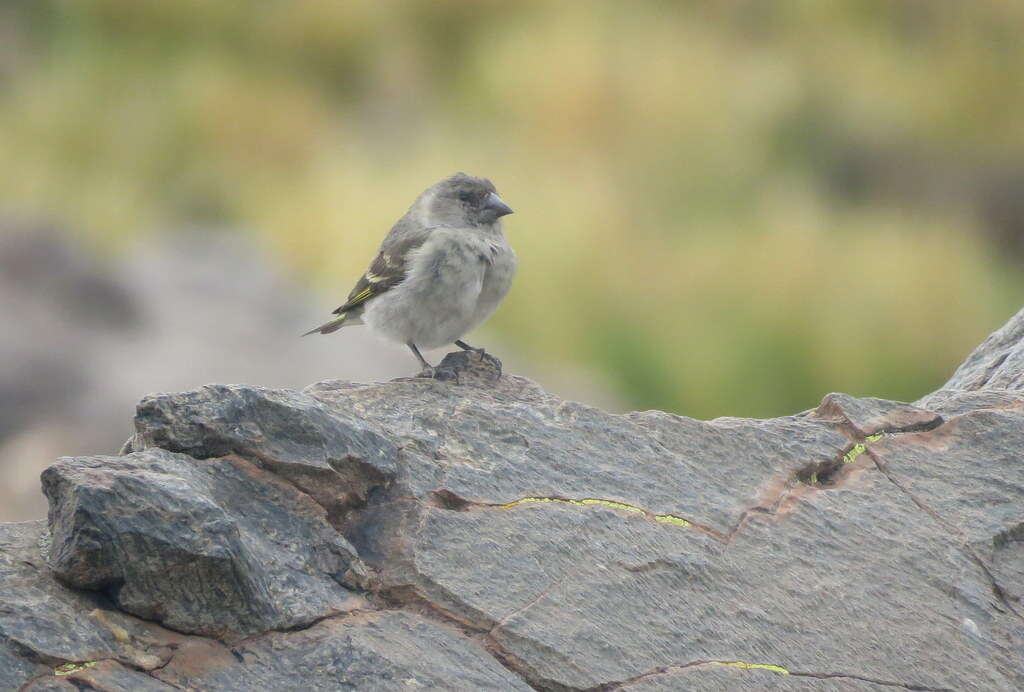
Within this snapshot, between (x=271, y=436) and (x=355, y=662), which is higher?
(x=271, y=436)

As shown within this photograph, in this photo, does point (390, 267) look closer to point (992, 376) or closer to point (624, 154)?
point (992, 376)

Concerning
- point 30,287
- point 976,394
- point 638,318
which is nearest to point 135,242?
point 30,287

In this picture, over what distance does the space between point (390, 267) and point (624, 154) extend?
1125 cm

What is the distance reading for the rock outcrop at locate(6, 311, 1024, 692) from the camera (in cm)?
414

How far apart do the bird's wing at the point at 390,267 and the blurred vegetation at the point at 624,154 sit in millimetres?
8817

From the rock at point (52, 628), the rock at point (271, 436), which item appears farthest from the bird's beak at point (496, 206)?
the rock at point (52, 628)

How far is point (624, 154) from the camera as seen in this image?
58.2ft

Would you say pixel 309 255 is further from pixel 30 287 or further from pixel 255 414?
pixel 255 414

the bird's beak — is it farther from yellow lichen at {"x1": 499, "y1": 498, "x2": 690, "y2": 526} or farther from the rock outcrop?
yellow lichen at {"x1": 499, "y1": 498, "x2": 690, "y2": 526}

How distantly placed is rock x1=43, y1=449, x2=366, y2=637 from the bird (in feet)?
7.25

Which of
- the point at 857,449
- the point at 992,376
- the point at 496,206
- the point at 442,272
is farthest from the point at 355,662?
the point at 992,376

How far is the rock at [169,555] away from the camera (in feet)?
13.5

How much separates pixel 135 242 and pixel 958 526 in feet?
43.1

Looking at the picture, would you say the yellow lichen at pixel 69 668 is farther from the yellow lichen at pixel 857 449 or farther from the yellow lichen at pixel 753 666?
the yellow lichen at pixel 857 449
